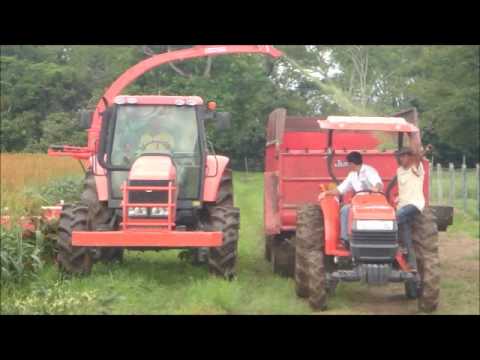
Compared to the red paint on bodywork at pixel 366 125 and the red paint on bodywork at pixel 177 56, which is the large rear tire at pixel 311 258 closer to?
the red paint on bodywork at pixel 366 125

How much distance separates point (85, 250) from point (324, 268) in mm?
2941

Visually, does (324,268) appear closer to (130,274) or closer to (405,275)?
(405,275)

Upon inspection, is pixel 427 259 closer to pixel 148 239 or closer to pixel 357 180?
pixel 357 180

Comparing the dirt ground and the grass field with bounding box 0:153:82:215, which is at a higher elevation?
the grass field with bounding box 0:153:82:215

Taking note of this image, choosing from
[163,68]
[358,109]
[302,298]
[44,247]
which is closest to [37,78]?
[163,68]

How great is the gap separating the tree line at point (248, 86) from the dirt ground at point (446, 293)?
17.0ft

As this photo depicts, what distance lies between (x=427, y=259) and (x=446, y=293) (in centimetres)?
143

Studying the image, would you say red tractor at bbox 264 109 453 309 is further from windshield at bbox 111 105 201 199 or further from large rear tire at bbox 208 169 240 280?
windshield at bbox 111 105 201 199

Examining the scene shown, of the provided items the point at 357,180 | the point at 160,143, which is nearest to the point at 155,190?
the point at 160,143

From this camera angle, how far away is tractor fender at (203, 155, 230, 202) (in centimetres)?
1114

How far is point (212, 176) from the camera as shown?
1127cm

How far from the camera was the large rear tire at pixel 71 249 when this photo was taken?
33.6 feet

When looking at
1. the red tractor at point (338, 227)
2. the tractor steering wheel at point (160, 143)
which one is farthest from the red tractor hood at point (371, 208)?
the tractor steering wheel at point (160, 143)

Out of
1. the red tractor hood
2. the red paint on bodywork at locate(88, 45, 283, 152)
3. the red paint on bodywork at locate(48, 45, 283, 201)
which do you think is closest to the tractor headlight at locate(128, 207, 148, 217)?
the red tractor hood
